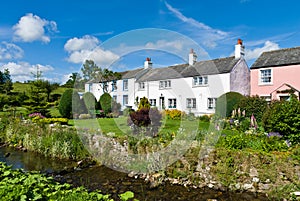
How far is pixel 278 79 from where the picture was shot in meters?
19.0

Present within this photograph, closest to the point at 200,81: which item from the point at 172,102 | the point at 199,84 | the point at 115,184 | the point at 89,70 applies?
the point at 199,84

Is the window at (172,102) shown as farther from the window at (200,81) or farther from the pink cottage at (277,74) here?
the pink cottage at (277,74)

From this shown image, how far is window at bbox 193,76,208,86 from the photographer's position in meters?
21.5

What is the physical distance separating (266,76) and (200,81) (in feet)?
17.7

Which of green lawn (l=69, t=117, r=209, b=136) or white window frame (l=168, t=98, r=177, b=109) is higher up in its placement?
white window frame (l=168, t=98, r=177, b=109)

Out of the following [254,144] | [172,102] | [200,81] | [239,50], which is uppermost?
[239,50]

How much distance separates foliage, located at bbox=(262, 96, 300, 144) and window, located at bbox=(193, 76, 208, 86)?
41.7 ft

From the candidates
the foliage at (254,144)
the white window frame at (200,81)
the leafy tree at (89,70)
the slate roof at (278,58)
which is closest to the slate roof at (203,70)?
the white window frame at (200,81)

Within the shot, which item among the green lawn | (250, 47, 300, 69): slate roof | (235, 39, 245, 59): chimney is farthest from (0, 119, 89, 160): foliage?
(235, 39, 245, 59): chimney

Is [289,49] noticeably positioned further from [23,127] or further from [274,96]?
[23,127]

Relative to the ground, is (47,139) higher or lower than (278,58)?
lower

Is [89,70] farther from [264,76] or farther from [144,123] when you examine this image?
[264,76]

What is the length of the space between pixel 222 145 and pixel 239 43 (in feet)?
55.8

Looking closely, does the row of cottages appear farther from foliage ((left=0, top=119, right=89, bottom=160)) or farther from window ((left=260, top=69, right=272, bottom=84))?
foliage ((left=0, top=119, right=89, bottom=160))
